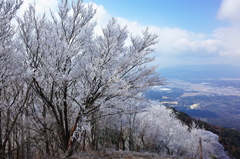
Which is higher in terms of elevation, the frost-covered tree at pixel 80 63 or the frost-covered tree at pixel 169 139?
the frost-covered tree at pixel 80 63

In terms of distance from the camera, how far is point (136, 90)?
727cm

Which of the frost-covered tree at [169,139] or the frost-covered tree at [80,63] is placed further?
the frost-covered tree at [169,139]

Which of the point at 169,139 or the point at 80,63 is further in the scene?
the point at 169,139

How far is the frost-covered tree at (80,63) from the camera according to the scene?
218 inches

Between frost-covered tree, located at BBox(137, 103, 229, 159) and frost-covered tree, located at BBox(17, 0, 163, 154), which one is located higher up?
frost-covered tree, located at BBox(17, 0, 163, 154)

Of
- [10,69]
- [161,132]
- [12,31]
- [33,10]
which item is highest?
[33,10]

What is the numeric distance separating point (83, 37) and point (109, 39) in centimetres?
143

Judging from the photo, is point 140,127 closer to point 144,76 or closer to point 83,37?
point 144,76

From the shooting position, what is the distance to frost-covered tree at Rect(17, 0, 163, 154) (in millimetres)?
5527

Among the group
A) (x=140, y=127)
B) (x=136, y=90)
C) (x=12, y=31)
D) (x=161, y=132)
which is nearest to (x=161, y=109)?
(x=161, y=132)

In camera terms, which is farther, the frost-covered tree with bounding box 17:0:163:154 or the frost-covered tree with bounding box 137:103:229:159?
the frost-covered tree with bounding box 137:103:229:159

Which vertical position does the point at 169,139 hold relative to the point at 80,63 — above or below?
below

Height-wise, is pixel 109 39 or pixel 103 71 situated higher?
pixel 109 39

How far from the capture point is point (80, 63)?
6422 mm
